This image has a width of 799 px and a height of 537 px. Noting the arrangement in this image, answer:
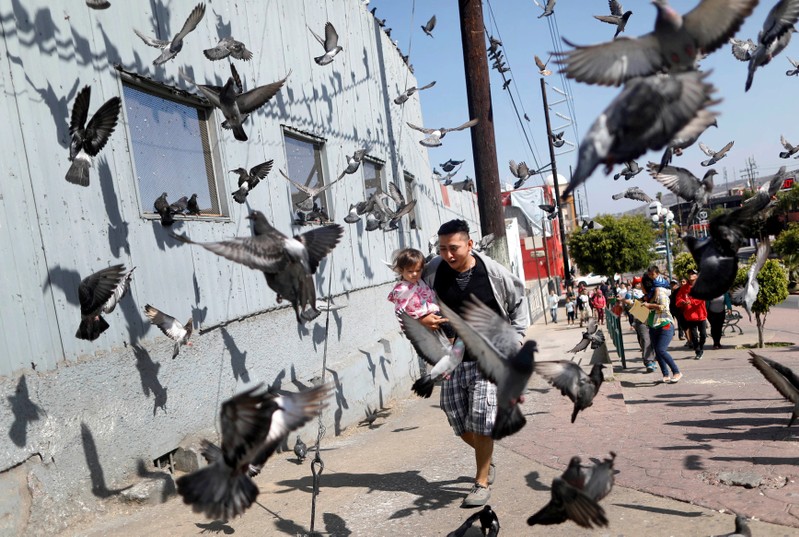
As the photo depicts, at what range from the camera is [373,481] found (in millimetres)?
5062

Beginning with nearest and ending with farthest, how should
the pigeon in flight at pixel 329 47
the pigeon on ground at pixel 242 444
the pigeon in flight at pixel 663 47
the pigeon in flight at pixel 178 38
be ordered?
the pigeon in flight at pixel 663 47, the pigeon on ground at pixel 242 444, the pigeon in flight at pixel 178 38, the pigeon in flight at pixel 329 47

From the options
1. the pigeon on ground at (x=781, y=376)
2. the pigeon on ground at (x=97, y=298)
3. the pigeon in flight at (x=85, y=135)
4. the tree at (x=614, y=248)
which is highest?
the pigeon in flight at (x=85, y=135)

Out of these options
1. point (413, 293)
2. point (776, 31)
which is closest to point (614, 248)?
point (413, 293)

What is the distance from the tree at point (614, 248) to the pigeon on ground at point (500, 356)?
103 ft

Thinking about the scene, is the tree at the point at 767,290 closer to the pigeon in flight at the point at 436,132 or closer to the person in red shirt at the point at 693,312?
the person in red shirt at the point at 693,312

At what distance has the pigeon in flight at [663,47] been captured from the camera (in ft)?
6.85

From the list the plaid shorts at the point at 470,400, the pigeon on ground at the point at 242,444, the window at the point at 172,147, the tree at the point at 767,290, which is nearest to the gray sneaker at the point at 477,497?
the plaid shorts at the point at 470,400

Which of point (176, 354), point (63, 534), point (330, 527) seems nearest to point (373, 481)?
point (330, 527)

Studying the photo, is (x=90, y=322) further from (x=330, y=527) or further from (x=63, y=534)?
(x=330, y=527)

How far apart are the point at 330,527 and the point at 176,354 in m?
1.72

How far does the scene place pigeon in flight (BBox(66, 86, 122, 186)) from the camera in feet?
13.5

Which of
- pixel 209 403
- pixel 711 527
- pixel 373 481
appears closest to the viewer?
pixel 711 527

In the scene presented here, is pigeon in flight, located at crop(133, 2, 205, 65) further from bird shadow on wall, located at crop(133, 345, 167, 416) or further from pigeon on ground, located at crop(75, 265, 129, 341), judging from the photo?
bird shadow on wall, located at crop(133, 345, 167, 416)

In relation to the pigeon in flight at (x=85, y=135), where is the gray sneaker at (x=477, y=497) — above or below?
below
